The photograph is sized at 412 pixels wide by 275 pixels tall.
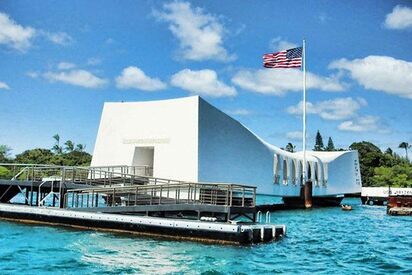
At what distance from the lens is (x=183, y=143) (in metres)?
32.4

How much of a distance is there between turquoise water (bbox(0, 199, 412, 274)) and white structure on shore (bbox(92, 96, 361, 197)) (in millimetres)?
11432

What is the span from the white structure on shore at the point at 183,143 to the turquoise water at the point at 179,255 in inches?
450

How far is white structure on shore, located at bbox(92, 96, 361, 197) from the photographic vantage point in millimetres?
32219

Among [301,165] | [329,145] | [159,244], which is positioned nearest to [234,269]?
[159,244]

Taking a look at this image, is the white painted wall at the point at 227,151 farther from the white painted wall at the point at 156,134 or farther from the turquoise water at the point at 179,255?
the turquoise water at the point at 179,255

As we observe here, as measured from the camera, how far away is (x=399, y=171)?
9575cm

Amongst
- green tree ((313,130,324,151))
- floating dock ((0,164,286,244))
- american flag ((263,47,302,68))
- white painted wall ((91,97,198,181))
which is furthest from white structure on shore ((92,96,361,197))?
green tree ((313,130,324,151))

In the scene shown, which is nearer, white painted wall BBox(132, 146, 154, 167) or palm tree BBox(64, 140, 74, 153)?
white painted wall BBox(132, 146, 154, 167)

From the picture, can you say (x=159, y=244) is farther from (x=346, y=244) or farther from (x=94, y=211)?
(x=346, y=244)

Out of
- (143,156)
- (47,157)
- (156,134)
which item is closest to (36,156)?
(47,157)

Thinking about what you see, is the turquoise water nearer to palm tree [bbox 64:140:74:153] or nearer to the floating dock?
the floating dock

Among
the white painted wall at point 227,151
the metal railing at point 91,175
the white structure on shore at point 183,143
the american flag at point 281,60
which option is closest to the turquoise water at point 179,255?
the metal railing at point 91,175

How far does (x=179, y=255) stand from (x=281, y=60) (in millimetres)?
25753

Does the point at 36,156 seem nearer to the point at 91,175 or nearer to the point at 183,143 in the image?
the point at 183,143
